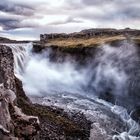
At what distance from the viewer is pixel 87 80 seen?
8281cm

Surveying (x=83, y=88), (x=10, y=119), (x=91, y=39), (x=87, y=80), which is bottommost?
(x=83, y=88)

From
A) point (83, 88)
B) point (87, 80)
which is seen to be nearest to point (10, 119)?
point (83, 88)

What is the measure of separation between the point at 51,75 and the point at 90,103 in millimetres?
28907

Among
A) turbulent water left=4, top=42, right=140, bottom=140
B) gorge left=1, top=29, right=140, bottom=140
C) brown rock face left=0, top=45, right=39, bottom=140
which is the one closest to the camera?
brown rock face left=0, top=45, right=39, bottom=140

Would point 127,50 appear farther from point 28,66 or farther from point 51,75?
point 28,66

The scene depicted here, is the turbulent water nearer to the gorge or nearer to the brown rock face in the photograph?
the gorge

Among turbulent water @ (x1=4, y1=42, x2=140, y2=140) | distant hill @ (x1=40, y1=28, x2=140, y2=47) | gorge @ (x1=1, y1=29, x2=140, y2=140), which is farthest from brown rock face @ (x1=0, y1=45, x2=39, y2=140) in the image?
distant hill @ (x1=40, y1=28, x2=140, y2=47)

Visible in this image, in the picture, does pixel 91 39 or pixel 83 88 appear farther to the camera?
pixel 91 39

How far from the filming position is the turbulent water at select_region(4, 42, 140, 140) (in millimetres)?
59812

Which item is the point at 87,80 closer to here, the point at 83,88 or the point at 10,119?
the point at 83,88

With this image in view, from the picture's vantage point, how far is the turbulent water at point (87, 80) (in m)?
59.8

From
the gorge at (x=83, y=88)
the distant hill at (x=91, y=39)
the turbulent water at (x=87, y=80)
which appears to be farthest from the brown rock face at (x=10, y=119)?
the distant hill at (x=91, y=39)

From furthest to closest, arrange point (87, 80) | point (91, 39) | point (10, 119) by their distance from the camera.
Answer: point (91, 39), point (87, 80), point (10, 119)

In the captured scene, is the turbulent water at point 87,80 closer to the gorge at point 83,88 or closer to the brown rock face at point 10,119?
the gorge at point 83,88
